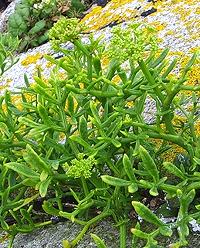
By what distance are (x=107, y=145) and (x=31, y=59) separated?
1712 mm

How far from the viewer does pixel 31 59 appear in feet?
11.9

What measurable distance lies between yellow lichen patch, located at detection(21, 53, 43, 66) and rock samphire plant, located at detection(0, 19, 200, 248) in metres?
1.27

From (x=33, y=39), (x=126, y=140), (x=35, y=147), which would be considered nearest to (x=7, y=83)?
(x=33, y=39)

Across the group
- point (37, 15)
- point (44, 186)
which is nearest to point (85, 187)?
point (44, 186)

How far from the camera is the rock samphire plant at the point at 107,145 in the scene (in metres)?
1.91

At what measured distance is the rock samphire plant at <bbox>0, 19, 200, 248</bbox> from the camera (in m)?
1.91

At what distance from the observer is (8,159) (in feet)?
7.59

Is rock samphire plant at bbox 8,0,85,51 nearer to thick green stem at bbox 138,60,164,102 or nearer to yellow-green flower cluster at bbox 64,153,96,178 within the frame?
thick green stem at bbox 138,60,164,102

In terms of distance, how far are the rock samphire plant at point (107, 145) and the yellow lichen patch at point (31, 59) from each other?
1271mm

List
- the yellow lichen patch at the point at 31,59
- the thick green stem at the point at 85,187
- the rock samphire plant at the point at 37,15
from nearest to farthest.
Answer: the thick green stem at the point at 85,187 → the yellow lichen patch at the point at 31,59 → the rock samphire plant at the point at 37,15

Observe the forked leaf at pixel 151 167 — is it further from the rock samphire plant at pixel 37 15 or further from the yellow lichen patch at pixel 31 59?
the rock samphire plant at pixel 37 15

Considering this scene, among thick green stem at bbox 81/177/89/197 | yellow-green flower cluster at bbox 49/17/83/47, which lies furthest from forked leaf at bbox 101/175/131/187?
yellow-green flower cluster at bbox 49/17/83/47

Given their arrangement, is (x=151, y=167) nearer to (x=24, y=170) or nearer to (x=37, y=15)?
(x=24, y=170)

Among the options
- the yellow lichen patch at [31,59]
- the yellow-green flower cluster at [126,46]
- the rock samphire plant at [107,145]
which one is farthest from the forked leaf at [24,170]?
the yellow lichen patch at [31,59]
